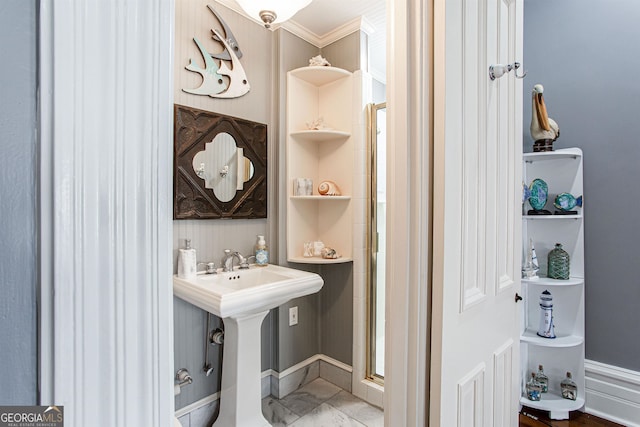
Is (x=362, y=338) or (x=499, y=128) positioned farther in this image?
(x=362, y=338)

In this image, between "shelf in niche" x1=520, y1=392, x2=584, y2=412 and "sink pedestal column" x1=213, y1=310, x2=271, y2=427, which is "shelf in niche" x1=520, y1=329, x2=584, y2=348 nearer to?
"shelf in niche" x1=520, y1=392, x2=584, y2=412

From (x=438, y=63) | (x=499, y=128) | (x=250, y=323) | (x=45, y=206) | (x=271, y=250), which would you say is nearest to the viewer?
(x=45, y=206)

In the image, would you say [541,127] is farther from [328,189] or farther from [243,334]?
[243,334]

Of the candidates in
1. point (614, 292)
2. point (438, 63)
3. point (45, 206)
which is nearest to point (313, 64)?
point (438, 63)

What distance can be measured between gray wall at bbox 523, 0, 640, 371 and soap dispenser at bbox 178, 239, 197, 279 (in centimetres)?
231

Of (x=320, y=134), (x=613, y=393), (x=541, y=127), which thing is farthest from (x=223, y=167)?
(x=613, y=393)

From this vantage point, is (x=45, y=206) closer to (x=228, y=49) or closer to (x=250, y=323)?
(x=250, y=323)

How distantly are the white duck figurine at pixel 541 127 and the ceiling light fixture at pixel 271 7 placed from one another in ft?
4.56

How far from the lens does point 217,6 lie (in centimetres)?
181

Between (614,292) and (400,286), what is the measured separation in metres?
1.75

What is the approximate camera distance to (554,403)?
1.84 m

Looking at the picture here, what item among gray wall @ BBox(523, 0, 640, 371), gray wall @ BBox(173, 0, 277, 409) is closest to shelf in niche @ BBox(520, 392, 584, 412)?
gray wall @ BBox(523, 0, 640, 371)

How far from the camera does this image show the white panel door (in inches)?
34.4

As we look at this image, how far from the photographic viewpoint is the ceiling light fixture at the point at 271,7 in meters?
1.38
